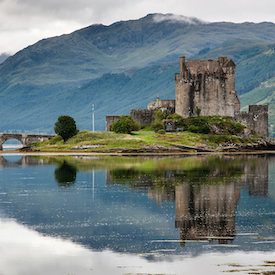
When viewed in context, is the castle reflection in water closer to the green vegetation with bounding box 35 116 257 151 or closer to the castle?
the green vegetation with bounding box 35 116 257 151

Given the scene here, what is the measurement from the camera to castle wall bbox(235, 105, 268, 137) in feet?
331

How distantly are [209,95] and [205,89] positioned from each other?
156 centimetres

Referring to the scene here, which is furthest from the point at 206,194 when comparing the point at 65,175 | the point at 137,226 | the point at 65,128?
the point at 65,128

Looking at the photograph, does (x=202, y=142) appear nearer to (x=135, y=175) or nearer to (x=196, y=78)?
(x=196, y=78)

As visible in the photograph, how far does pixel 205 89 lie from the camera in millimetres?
98562

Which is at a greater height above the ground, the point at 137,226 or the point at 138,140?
the point at 138,140

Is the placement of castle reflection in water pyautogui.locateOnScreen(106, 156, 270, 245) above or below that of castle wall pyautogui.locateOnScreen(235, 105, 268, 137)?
below

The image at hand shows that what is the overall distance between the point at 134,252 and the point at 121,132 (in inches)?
2938

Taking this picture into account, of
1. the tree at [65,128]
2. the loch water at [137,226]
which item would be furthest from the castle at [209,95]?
the loch water at [137,226]

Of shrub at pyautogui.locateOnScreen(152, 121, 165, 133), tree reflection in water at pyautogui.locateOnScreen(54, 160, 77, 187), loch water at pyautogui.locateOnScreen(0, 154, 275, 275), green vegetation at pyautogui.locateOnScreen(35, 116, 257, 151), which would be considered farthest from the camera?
shrub at pyautogui.locateOnScreen(152, 121, 165, 133)

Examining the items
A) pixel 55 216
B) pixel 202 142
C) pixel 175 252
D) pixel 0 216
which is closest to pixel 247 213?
pixel 175 252

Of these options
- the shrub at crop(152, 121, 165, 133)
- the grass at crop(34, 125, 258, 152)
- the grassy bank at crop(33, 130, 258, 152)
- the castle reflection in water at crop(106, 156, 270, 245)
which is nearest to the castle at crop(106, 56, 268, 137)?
the shrub at crop(152, 121, 165, 133)

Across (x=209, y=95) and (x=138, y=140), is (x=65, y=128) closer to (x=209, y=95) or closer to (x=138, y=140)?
(x=138, y=140)

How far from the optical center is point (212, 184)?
128 ft
